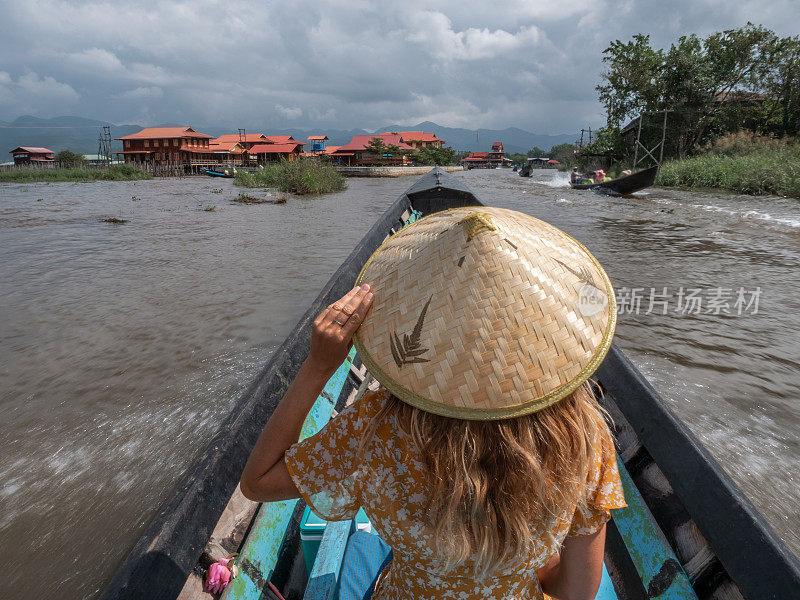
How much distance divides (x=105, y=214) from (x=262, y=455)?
1819 centimetres

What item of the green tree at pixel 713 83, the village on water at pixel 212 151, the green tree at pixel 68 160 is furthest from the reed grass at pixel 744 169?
the green tree at pixel 68 160

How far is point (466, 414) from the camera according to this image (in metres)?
0.71

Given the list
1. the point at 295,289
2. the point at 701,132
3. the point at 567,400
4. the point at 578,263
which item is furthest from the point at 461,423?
the point at 701,132

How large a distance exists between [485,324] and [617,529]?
1.50 metres

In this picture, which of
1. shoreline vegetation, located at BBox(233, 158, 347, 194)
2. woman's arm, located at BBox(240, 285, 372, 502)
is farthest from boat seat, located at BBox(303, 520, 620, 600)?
shoreline vegetation, located at BBox(233, 158, 347, 194)

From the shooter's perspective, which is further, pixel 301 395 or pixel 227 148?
pixel 227 148

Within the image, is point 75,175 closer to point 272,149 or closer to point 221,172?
point 221,172

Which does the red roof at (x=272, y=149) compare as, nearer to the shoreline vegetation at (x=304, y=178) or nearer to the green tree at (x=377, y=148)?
the green tree at (x=377, y=148)

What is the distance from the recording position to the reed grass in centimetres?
1611

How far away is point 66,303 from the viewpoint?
6137 millimetres

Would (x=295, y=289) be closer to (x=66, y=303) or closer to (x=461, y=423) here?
(x=66, y=303)

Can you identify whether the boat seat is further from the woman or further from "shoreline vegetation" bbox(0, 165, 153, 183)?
"shoreline vegetation" bbox(0, 165, 153, 183)

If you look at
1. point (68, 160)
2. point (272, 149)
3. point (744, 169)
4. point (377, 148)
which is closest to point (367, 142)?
point (377, 148)

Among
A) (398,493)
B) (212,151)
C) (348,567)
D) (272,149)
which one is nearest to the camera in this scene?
(398,493)
